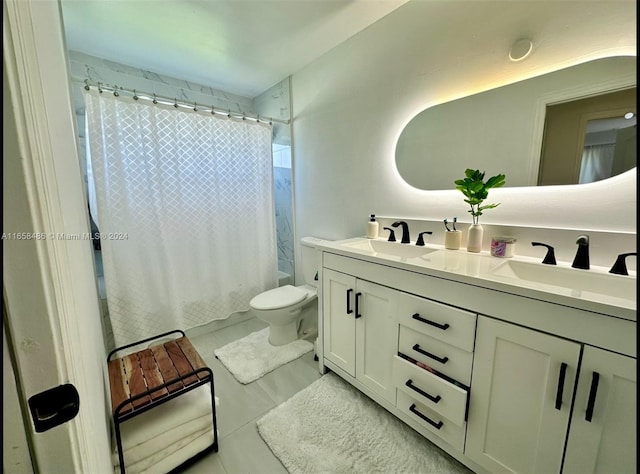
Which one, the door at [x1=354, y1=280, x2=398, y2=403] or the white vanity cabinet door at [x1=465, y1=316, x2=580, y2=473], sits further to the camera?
the door at [x1=354, y1=280, x2=398, y2=403]

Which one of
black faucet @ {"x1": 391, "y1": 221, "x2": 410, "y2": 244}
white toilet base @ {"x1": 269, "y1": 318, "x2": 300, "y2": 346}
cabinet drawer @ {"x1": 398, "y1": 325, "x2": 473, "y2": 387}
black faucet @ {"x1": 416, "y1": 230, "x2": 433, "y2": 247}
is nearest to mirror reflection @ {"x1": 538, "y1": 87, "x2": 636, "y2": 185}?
black faucet @ {"x1": 416, "y1": 230, "x2": 433, "y2": 247}

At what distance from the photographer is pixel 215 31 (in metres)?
1.77

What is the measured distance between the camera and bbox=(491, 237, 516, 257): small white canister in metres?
1.26

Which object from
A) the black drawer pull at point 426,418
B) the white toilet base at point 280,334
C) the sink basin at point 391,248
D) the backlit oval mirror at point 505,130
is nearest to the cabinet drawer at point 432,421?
the black drawer pull at point 426,418

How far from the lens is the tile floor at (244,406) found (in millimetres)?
1197

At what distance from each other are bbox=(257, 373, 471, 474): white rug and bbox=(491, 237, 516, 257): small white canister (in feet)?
3.29

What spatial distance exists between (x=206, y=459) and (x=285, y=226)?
6.55 feet

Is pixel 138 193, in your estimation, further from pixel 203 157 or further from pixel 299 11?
pixel 299 11

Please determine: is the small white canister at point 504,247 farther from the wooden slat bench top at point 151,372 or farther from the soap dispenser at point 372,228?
the wooden slat bench top at point 151,372

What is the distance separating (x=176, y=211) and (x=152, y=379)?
4.25 feet

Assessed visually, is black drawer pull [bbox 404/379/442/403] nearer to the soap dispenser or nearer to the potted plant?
the potted plant

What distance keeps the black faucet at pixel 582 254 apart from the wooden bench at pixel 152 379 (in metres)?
1.64

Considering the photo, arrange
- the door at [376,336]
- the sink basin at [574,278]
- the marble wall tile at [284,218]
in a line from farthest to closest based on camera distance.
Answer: the marble wall tile at [284,218] → the door at [376,336] → the sink basin at [574,278]

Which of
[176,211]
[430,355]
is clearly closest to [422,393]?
[430,355]
